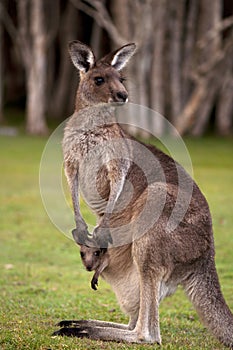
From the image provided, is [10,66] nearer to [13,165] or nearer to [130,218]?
[13,165]

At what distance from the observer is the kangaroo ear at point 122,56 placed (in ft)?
20.8

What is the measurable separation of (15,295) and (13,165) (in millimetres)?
11898

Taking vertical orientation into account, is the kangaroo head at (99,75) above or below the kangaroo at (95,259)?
above

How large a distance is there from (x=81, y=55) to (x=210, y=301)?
74.8 inches

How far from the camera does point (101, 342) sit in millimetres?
5703

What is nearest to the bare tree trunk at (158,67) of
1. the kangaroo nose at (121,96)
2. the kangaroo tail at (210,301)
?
the kangaroo nose at (121,96)

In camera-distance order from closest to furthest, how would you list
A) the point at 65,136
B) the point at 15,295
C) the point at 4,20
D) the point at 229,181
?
the point at 65,136 < the point at 15,295 < the point at 229,181 < the point at 4,20

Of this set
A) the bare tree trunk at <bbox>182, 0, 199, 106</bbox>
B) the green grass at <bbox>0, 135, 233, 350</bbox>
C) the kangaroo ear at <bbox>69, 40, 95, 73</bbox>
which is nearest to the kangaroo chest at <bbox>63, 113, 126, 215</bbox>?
the kangaroo ear at <bbox>69, 40, 95, 73</bbox>

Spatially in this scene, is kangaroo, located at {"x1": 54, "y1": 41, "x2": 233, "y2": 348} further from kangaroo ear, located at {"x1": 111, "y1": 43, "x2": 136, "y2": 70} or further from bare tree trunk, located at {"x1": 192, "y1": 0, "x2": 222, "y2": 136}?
bare tree trunk, located at {"x1": 192, "y1": 0, "x2": 222, "y2": 136}

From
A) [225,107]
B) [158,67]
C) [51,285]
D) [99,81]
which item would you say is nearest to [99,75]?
[99,81]

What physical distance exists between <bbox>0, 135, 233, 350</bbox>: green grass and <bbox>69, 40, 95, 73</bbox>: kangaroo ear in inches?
71.3

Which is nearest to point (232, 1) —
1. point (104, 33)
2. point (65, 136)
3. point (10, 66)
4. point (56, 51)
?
point (104, 33)

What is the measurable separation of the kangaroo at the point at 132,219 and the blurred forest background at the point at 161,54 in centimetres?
1743

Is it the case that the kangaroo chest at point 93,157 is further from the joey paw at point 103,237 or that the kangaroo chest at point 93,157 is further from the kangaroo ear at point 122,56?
the kangaroo ear at point 122,56
